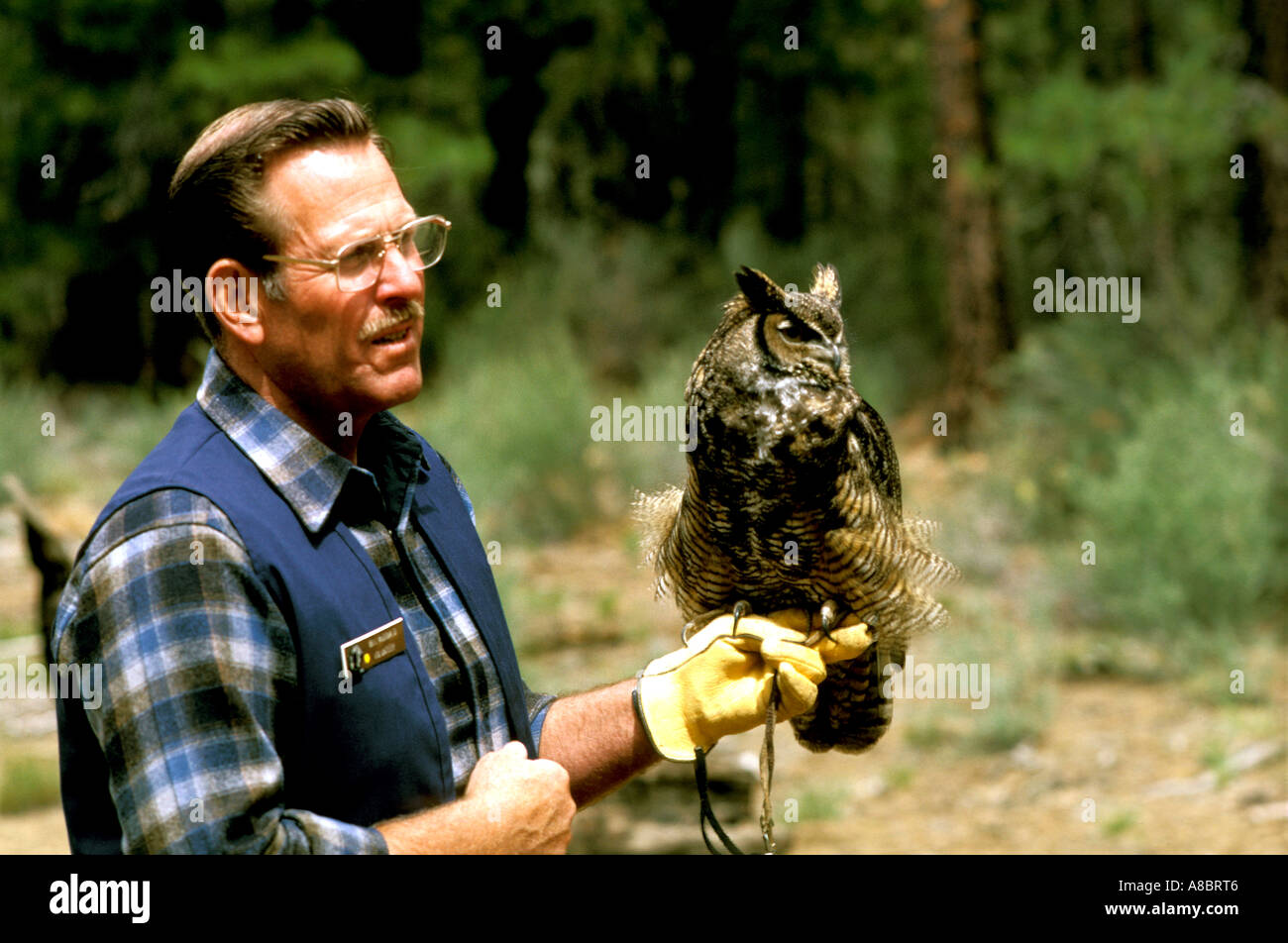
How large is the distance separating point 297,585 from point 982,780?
4.63 m

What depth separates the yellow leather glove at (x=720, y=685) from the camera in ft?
7.43

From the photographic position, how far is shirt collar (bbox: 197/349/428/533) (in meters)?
1.80

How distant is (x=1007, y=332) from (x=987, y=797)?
534 centimetres

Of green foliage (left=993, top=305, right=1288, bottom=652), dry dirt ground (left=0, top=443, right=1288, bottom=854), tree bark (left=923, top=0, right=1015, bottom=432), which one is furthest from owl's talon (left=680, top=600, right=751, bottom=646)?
tree bark (left=923, top=0, right=1015, bottom=432)

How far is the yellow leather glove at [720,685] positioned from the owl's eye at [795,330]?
59 centimetres

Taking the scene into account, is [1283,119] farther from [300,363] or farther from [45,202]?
[45,202]

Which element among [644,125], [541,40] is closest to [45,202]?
[541,40]

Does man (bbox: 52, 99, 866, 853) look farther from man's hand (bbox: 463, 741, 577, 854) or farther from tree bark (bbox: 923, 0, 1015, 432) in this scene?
tree bark (bbox: 923, 0, 1015, 432)

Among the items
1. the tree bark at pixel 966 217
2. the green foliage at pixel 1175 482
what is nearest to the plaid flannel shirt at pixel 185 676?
the green foliage at pixel 1175 482

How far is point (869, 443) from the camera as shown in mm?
2508

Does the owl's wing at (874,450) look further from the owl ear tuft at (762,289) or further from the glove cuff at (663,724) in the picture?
the glove cuff at (663,724)

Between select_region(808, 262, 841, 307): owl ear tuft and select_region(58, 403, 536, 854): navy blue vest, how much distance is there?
1.11 meters

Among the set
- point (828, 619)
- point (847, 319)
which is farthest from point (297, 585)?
point (847, 319)
